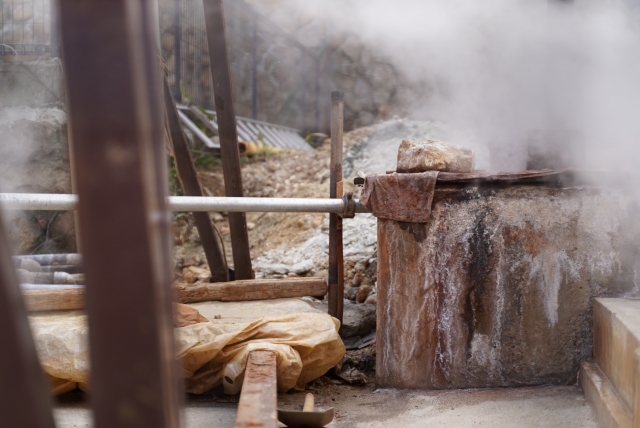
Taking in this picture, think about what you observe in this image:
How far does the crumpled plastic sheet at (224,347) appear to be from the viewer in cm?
236

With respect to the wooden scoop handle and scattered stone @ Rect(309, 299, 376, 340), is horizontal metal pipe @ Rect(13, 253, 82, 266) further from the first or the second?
the wooden scoop handle

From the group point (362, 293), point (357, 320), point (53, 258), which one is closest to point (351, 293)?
point (362, 293)

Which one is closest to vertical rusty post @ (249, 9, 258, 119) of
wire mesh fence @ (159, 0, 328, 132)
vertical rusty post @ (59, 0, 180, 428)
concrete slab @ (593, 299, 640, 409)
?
wire mesh fence @ (159, 0, 328, 132)

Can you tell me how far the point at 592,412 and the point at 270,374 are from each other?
4.51 feet

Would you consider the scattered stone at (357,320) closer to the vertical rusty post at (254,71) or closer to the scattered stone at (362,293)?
the scattered stone at (362,293)

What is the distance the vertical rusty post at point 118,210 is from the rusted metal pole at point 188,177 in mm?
3143

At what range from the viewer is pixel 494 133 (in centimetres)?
361

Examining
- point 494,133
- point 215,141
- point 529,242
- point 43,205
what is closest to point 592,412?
point 529,242

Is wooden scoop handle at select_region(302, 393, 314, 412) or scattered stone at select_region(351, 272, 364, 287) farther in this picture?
scattered stone at select_region(351, 272, 364, 287)

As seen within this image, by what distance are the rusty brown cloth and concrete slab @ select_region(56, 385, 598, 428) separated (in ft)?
2.94

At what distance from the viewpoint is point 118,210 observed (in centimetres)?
64

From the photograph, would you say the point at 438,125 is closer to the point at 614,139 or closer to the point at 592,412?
the point at 614,139

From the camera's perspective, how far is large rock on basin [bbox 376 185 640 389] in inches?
98.1

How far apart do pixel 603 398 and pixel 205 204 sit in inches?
85.0
